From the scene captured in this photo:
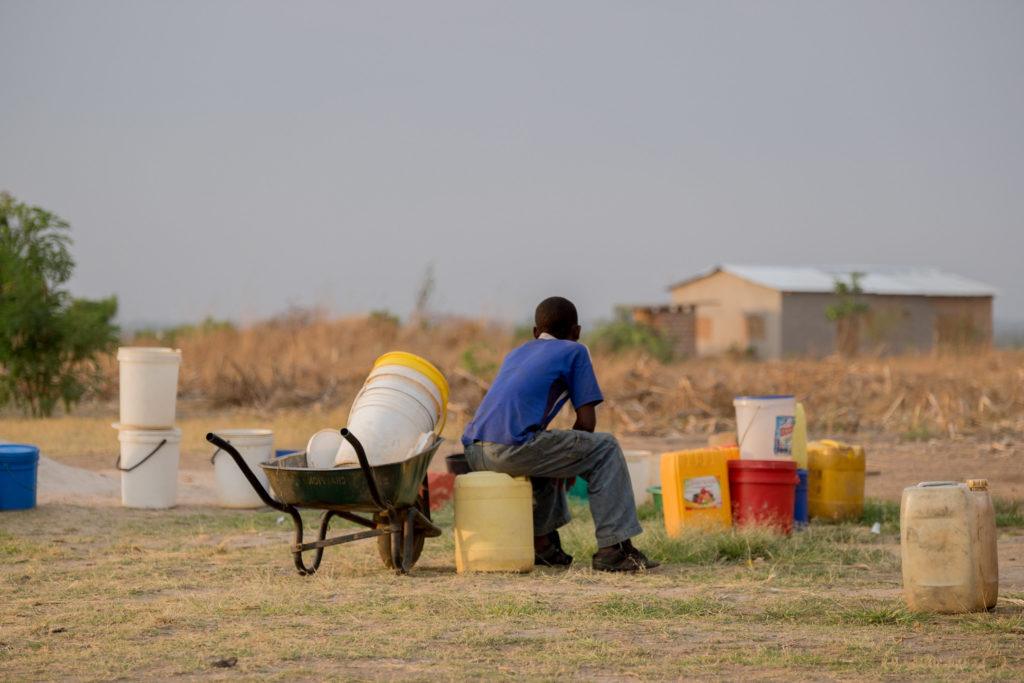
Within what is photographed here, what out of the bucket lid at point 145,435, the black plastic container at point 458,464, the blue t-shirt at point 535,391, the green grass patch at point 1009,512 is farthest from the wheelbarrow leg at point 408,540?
the green grass patch at point 1009,512

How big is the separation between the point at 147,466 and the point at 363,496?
154 inches

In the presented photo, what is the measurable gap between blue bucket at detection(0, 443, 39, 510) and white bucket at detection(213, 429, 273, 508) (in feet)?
4.61

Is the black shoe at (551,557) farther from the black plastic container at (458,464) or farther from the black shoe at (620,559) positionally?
the black plastic container at (458,464)

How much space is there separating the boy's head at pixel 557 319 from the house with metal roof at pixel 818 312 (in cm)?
3010

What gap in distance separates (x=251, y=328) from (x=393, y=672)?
22724mm

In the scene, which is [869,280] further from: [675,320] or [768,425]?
[768,425]

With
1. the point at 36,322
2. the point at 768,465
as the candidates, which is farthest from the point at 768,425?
the point at 36,322

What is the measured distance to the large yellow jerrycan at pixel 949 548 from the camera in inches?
215

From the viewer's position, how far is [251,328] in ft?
87.6

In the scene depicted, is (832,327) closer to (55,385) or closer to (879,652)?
(55,385)

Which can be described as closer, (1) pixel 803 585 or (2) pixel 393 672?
(2) pixel 393 672

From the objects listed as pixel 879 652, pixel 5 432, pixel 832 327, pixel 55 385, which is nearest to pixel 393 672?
pixel 879 652

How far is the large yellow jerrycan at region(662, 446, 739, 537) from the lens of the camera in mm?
7934

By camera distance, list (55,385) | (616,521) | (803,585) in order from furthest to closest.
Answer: (55,385)
(616,521)
(803,585)
